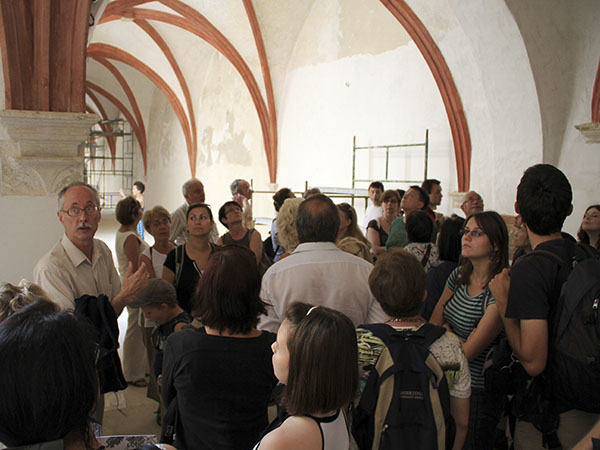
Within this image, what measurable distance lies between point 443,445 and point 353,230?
235cm

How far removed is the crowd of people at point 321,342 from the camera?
3.41 ft

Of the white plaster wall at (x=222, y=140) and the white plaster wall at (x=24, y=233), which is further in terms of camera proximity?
the white plaster wall at (x=222, y=140)

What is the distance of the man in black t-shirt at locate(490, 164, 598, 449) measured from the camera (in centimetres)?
184

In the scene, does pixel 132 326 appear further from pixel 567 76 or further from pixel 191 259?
pixel 567 76

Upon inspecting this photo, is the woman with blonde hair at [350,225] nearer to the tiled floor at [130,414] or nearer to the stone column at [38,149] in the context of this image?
the tiled floor at [130,414]

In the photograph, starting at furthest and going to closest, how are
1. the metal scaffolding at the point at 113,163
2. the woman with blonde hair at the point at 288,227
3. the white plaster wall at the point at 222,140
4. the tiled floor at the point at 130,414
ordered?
the metal scaffolding at the point at 113,163, the white plaster wall at the point at 222,140, the tiled floor at the point at 130,414, the woman with blonde hair at the point at 288,227

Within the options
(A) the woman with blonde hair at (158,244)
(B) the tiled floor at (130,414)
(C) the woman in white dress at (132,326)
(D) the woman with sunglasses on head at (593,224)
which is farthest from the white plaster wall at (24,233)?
(D) the woman with sunglasses on head at (593,224)

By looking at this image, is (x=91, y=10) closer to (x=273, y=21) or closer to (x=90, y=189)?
(x=90, y=189)

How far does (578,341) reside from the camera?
5.65ft

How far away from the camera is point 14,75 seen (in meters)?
3.92

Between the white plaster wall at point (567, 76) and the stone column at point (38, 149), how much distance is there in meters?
5.24

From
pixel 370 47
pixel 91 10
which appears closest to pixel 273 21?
pixel 370 47

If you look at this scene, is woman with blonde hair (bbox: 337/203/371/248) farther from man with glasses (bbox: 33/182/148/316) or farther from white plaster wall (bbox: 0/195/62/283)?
white plaster wall (bbox: 0/195/62/283)

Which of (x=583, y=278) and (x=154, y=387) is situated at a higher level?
(x=583, y=278)
